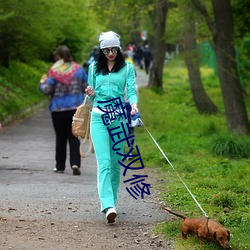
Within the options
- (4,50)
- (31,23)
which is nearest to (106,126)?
(31,23)

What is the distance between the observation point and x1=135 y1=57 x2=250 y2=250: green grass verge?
723 cm

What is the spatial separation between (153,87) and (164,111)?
915 centimetres

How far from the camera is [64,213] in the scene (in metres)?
7.89

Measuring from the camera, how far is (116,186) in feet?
25.4

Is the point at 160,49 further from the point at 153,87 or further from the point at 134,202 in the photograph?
the point at 134,202

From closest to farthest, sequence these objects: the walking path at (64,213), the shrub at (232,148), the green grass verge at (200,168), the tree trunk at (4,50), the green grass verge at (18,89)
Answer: the walking path at (64,213) < the green grass verge at (200,168) < the shrub at (232,148) < the green grass verge at (18,89) < the tree trunk at (4,50)

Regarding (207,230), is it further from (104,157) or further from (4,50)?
(4,50)

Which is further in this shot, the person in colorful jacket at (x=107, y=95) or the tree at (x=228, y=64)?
the tree at (x=228, y=64)

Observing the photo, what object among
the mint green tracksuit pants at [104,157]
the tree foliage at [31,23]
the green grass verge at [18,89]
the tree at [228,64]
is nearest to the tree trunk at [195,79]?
the tree foliage at [31,23]

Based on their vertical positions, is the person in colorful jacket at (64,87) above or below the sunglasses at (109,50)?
below

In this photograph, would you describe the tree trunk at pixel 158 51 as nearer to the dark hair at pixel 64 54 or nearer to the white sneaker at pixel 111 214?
the dark hair at pixel 64 54

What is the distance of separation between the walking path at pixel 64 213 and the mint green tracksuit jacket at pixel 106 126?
0.36 meters

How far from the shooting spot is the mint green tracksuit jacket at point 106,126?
7.38m

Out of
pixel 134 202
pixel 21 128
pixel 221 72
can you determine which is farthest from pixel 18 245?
pixel 21 128
